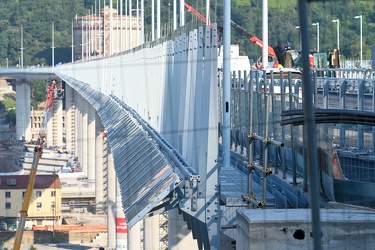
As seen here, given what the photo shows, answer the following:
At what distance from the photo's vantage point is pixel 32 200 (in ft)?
162

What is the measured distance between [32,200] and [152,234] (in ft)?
49.3

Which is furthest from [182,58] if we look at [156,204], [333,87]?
[333,87]

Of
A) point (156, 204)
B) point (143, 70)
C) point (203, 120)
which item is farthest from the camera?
point (143, 70)

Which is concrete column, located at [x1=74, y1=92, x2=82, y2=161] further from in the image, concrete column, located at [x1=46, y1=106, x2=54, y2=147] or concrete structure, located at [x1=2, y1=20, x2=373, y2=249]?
concrete structure, located at [x1=2, y1=20, x2=373, y2=249]

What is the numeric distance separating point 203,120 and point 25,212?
31228 millimetres

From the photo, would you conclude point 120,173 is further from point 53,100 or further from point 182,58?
point 53,100

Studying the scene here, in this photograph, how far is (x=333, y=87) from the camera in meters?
23.6

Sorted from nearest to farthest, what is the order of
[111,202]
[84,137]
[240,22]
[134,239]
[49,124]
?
1. [240,22]
2. [134,239]
3. [111,202]
4. [84,137]
5. [49,124]

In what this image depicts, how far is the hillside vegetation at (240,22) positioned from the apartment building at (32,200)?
4798 mm

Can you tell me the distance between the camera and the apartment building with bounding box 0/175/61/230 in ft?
144

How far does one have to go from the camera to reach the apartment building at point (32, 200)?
43.8m

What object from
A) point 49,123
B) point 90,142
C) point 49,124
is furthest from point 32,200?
point 49,123

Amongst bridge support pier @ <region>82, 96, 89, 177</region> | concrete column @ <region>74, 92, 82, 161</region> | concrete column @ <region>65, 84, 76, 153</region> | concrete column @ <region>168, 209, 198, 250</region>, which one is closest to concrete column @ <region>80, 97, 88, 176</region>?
bridge support pier @ <region>82, 96, 89, 177</region>

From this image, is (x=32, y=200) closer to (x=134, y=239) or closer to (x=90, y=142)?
(x=134, y=239)
